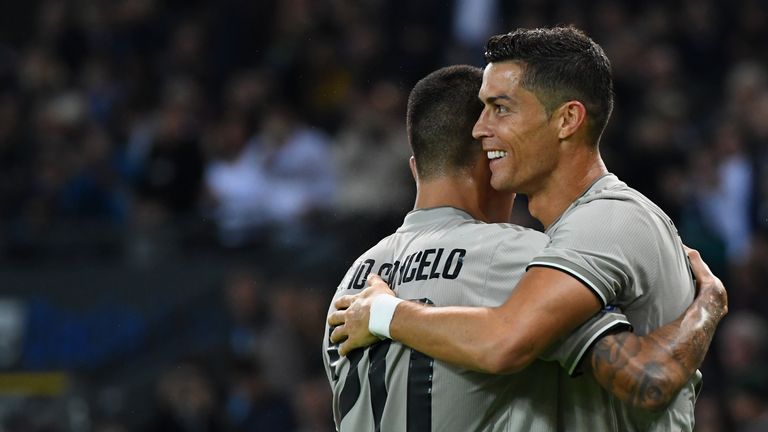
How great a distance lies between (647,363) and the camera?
349 cm

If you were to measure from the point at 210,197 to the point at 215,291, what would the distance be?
0.88 metres

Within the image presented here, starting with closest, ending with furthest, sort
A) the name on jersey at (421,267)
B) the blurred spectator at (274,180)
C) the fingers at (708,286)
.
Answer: the name on jersey at (421,267) < the fingers at (708,286) < the blurred spectator at (274,180)

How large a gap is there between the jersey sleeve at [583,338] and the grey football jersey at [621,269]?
6 cm

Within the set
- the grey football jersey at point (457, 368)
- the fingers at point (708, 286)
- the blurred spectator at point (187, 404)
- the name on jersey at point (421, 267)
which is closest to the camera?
the grey football jersey at point (457, 368)

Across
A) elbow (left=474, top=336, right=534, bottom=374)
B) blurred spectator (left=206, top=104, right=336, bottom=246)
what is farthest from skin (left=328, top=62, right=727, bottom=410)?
blurred spectator (left=206, top=104, right=336, bottom=246)

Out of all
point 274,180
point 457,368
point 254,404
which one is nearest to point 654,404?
point 457,368

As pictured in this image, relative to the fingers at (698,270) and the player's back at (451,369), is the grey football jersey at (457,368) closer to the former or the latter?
the player's back at (451,369)

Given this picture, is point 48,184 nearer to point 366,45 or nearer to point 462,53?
point 366,45

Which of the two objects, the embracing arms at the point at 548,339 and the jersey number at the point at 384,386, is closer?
the embracing arms at the point at 548,339

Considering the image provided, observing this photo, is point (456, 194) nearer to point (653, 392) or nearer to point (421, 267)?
point (421, 267)

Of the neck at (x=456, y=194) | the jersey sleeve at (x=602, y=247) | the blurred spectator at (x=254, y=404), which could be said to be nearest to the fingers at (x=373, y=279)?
the neck at (x=456, y=194)

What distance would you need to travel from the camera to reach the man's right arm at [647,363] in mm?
3479

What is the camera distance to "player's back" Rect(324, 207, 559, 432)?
3688mm

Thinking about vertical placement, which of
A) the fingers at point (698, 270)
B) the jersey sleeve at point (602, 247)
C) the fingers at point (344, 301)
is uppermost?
the jersey sleeve at point (602, 247)
